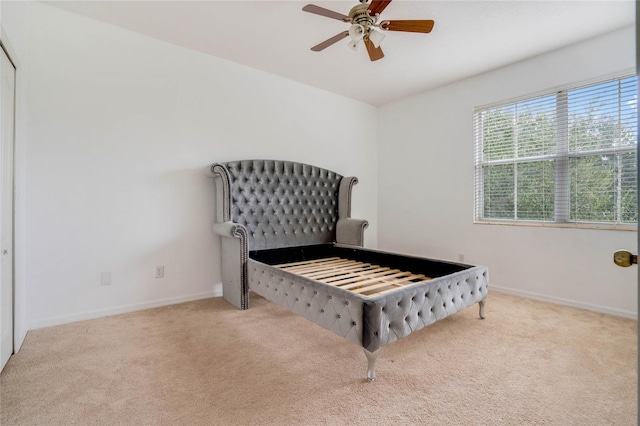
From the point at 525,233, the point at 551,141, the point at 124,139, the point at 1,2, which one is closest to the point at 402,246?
the point at 525,233

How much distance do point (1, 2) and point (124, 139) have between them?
3.62ft

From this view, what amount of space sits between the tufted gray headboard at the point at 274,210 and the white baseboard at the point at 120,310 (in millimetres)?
238

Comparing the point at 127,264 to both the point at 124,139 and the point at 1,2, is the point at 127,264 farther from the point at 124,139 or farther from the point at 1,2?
the point at 1,2

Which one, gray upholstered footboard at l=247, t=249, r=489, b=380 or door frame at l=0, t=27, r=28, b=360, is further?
door frame at l=0, t=27, r=28, b=360

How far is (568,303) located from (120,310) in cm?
427

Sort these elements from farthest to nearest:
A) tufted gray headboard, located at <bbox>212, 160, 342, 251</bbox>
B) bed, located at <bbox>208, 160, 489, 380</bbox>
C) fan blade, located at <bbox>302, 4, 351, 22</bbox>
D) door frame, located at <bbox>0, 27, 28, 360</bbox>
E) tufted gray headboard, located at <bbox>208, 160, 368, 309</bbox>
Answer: tufted gray headboard, located at <bbox>212, 160, 342, 251</bbox>
tufted gray headboard, located at <bbox>208, 160, 368, 309</bbox>
door frame, located at <bbox>0, 27, 28, 360</bbox>
fan blade, located at <bbox>302, 4, 351, 22</bbox>
bed, located at <bbox>208, 160, 489, 380</bbox>

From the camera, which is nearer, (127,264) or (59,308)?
(59,308)

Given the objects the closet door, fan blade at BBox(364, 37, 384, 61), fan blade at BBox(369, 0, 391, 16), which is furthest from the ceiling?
the closet door

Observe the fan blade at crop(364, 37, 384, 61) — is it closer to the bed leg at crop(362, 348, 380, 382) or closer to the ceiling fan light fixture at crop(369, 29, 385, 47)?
the ceiling fan light fixture at crop(369, 29, 385, 47)

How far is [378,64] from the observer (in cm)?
330

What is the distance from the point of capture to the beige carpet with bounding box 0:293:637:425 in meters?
1.39

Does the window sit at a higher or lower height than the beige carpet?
higher

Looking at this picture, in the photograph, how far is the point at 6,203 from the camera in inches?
73.8

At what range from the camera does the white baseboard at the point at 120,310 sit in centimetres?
236
